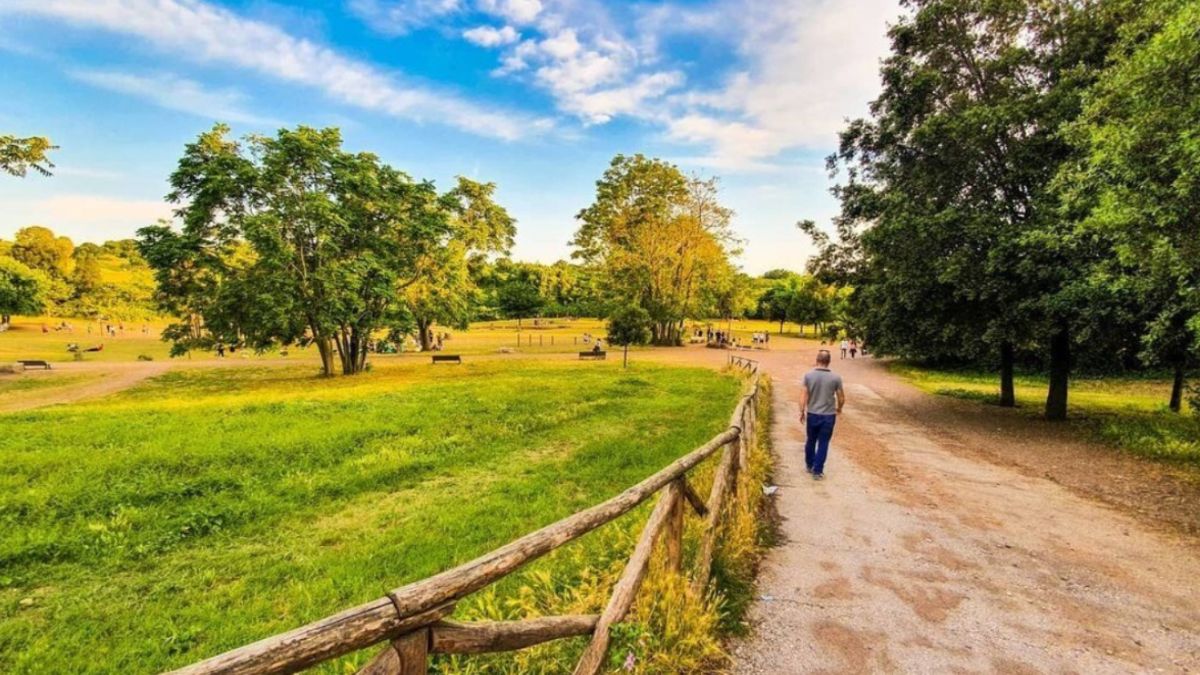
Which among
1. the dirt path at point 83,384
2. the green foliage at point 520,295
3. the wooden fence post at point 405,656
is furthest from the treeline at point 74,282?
the wooden fence post at point 405,656

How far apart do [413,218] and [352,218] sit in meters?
3.76

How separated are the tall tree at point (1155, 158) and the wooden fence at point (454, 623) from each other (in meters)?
8.33

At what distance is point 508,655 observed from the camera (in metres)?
3.93

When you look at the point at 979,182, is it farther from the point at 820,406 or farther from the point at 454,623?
the point at 454,623

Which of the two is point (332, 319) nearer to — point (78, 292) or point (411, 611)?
point (411, 611)

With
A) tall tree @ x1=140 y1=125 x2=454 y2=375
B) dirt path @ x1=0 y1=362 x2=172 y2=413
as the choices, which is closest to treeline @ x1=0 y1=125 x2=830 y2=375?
tall tree @ x1=140 y1=125 x2=454 y2=375

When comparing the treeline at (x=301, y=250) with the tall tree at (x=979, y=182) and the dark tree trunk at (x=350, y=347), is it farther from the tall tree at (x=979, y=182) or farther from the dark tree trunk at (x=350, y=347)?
the tall tree at (x=979, y=182)

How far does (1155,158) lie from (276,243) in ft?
88.6

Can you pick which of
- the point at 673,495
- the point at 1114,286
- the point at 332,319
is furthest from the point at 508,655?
the point at 332,319

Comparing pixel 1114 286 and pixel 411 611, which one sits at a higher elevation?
pixel 1114 286

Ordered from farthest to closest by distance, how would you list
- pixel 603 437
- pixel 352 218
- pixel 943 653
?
1. pixel 352 218
2. pixel 603 437
3. pixel 943 653

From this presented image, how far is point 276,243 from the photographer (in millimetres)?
22203

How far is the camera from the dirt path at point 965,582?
395 centimetres

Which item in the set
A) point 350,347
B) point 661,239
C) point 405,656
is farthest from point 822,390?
point 661,239
